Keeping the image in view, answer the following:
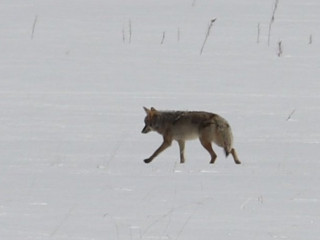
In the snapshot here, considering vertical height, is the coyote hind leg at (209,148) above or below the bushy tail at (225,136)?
below

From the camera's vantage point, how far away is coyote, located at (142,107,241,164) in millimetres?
8656

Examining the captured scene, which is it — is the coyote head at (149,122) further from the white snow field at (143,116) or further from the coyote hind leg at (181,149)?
the coyote hind leg at (181,149)

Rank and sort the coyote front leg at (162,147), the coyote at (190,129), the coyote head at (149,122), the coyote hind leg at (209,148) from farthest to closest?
the coyote head at (149,122) → the coyote at (190,129) → the coyote hind leg at (209,148) → the coyote front leg at (162,147)

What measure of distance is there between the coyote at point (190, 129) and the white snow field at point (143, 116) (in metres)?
0.14

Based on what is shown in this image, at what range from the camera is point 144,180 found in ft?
23.9

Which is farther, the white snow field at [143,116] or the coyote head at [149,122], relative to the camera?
the coyote head at [149,122]

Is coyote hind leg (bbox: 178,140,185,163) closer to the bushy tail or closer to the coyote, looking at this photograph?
the coyote

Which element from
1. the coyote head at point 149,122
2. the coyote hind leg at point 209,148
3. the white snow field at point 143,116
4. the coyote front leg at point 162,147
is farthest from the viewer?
the coyote head at point 149,122

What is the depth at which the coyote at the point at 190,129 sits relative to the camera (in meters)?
8.66

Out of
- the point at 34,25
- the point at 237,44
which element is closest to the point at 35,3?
the point at 34,25

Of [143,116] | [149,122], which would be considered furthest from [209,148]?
[143,116]

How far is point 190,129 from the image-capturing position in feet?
29.3

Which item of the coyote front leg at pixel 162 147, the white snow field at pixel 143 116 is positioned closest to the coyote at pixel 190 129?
the coyote front leg at pixel 162 147

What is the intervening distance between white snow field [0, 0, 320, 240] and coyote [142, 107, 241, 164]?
0.46ft
